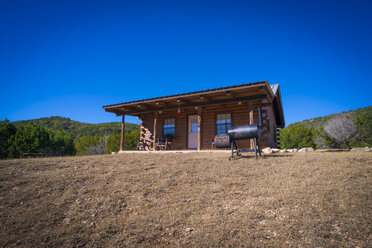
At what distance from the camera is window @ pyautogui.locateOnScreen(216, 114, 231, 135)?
1193 centimetres

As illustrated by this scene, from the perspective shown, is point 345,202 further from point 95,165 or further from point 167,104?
point 167,104

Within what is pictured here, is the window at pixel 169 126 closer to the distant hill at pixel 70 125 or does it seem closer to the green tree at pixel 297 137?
Answer: the green tree at pixel 297 137

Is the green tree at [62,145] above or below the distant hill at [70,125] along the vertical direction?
below

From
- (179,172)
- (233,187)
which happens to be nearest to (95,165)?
(179,172)

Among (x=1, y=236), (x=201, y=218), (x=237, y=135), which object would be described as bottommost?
(x=1, y=236)

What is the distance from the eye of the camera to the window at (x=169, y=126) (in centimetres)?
1349

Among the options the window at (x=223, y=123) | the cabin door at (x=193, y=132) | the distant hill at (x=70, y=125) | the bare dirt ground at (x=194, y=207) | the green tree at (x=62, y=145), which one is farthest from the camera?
the distant hill at (x=70, y=125)

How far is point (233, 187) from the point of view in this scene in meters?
4.48

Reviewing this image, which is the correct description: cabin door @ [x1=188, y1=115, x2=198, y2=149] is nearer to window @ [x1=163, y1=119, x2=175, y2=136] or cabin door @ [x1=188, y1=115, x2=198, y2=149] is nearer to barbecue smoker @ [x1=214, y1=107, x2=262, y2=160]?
window @ [x1=163, y1=119, x2=175, y2=136]

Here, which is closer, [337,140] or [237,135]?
[237,135]

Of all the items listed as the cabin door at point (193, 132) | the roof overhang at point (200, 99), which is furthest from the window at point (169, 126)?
the roof overhang at point (200, 99)

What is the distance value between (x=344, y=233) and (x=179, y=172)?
3758mm

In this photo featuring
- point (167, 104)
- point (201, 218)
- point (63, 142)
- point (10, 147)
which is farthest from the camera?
point (63, 142)

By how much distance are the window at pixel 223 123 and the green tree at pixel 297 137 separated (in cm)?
1412
